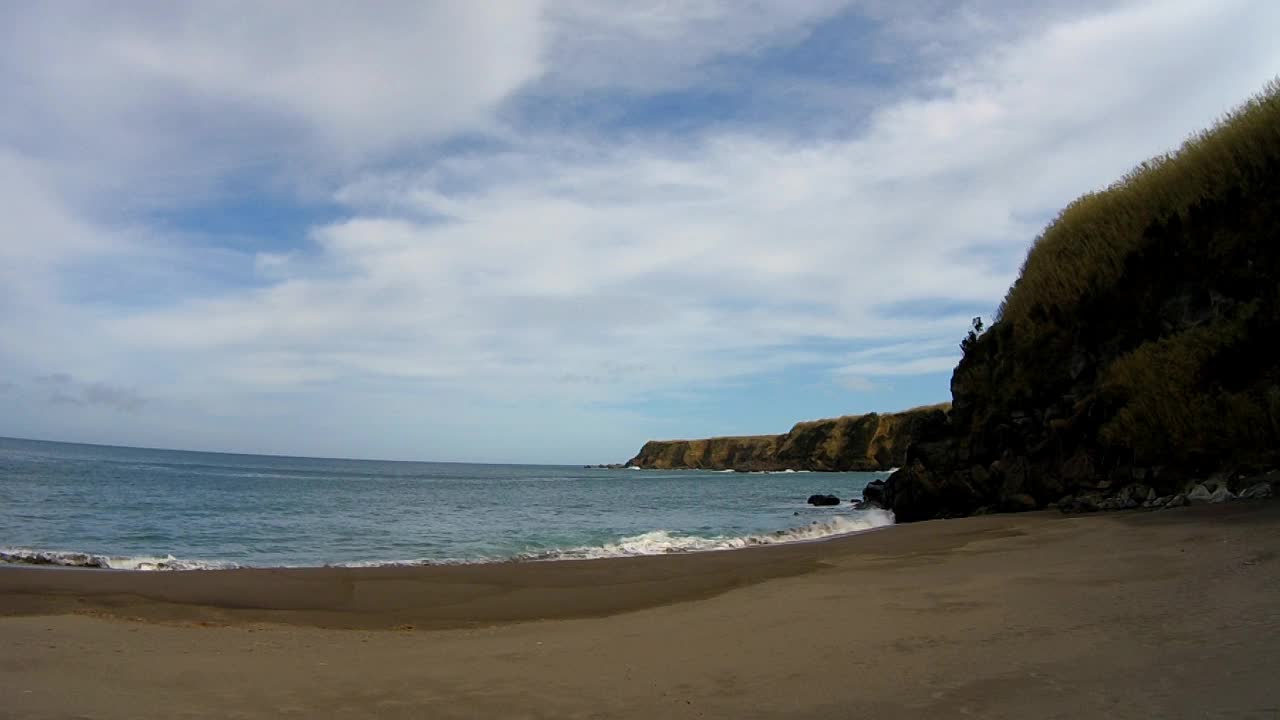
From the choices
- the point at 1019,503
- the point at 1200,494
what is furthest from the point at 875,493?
the point at 1200,494

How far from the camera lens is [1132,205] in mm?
17281

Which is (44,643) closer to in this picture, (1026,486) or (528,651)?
(528,651)

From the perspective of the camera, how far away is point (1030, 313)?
19.4 metres

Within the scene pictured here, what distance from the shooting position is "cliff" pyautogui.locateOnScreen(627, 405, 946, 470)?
105875 millimetres

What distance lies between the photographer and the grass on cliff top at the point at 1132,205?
1491cm

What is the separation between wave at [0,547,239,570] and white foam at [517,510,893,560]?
6472 millimetres

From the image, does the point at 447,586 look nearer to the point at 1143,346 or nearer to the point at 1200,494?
the point at 1200,494

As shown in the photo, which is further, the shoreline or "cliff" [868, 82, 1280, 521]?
"cliff" [868, 82, 1280, 521]

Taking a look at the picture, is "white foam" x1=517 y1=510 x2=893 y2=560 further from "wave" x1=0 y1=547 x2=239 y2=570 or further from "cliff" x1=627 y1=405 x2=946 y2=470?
"cliff" x1=627 y1=405 x2=946 y2=470

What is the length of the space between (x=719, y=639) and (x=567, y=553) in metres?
11.0

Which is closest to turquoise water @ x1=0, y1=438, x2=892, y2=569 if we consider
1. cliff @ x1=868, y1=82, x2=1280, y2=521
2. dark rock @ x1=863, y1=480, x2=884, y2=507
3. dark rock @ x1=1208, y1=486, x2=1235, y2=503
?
dark rock @ x1=863, y1=480, x2=884, y2=507

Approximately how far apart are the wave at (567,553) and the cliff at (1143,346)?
387 cm

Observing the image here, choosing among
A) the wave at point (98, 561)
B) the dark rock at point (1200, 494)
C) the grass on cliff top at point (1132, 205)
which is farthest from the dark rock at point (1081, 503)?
the wave at point (98, 561)

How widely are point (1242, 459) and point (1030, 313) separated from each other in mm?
7551
